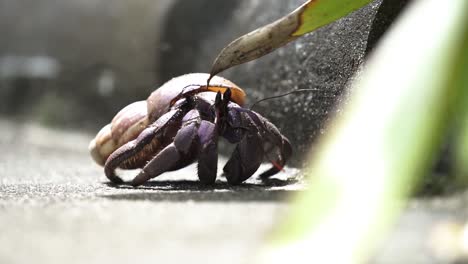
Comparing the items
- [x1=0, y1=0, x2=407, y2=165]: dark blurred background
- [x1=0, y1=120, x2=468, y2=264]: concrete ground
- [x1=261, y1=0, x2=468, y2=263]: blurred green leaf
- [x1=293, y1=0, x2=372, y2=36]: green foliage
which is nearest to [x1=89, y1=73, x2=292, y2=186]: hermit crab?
[x1=0, y1=120, x2=468, y2=264]: concrete ground

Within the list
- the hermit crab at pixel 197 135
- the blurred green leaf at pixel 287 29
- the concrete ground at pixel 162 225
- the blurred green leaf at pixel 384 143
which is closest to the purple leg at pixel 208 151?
the hermit crab at pixel 197 135

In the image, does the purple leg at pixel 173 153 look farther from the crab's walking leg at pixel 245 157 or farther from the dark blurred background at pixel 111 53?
the dark blurred background at pixel 111 53

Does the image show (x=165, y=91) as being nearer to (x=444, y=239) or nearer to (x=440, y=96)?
(x=440, y=96)

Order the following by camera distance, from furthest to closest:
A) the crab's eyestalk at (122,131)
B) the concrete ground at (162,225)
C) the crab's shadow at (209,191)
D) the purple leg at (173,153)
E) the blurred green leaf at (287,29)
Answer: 1. the crab's eyestalk at (122,131)
2. the purple leg at (173,153)
3. the blurred green leaf at (287,29)
4. the crab's shadow at (209,191)
5. the concrete ground at (162,225)

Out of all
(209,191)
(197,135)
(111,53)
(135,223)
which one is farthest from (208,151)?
(111,53)

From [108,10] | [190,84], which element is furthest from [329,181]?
[108,10]

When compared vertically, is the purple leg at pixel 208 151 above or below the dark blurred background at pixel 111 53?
below
